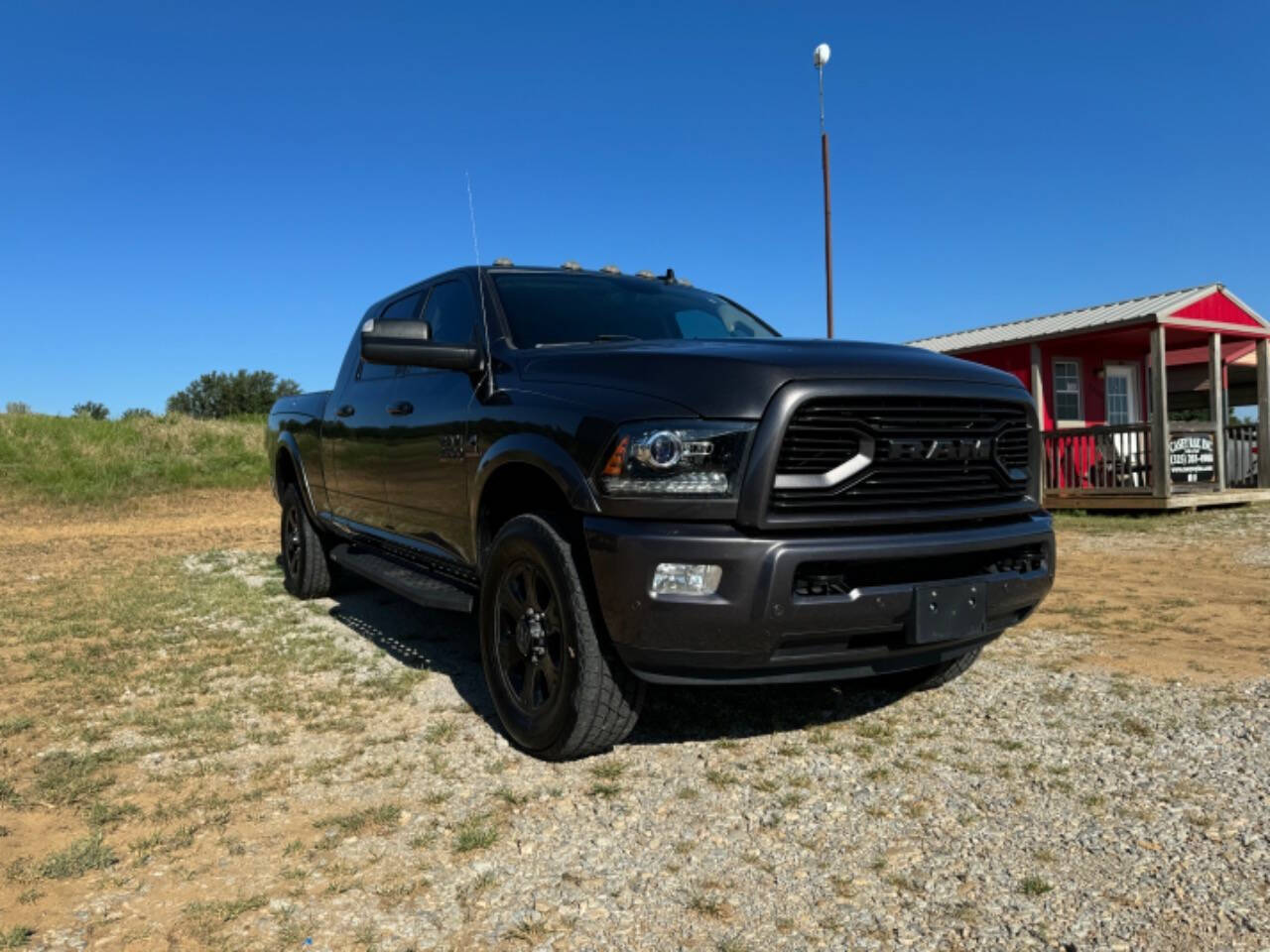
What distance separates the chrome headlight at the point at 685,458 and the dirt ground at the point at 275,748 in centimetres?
106

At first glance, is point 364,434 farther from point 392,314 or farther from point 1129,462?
point 1129,462

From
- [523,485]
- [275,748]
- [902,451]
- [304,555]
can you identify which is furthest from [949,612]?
[304,555]

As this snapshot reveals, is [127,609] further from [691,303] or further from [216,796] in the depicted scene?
[691,303]

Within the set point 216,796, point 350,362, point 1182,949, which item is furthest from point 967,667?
point 350,362

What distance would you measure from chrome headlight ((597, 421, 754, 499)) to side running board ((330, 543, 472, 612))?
130cm

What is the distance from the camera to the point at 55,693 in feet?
14.6

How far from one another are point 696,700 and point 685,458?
165cm

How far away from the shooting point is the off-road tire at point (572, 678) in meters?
3.10

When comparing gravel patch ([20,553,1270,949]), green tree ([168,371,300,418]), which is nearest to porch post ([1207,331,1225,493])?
gravel patch ([20,553,1270,949])

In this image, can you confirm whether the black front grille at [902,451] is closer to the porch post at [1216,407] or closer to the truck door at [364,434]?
the truck door at [364,434]

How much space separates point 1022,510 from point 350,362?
4.35m

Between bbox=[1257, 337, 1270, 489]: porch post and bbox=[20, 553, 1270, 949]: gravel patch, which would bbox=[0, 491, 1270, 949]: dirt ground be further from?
bbox=[1257, 337, 1270, 489]: porch post

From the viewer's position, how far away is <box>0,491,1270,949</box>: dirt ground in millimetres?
2432

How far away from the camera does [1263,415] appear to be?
48.1 feet
